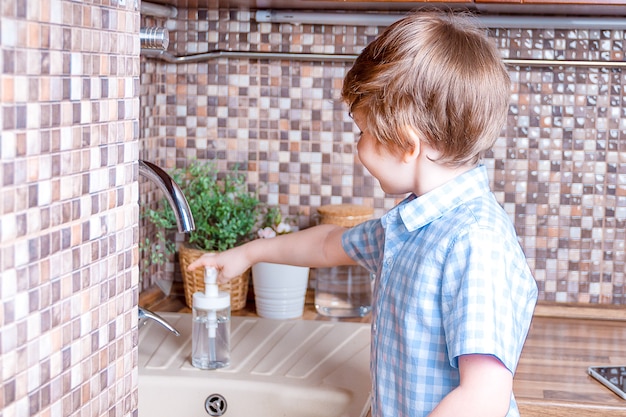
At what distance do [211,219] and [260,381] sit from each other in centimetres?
50

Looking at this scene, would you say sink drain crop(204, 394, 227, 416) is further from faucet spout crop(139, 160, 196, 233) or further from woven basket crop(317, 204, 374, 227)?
woven basket crop(317, 204, 374, 227)

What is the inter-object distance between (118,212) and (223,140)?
1043 millimetres

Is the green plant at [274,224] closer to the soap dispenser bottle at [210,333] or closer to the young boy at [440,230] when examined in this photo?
the soap dispenser bottle at [210,333]

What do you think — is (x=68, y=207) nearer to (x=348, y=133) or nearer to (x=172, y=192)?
(x=172, y=192)

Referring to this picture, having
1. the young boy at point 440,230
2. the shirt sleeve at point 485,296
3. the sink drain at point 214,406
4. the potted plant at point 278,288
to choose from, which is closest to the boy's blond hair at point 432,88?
the young boy at point 440,230

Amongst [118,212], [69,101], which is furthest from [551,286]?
[69,101]

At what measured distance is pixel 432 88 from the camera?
1102 millimetres

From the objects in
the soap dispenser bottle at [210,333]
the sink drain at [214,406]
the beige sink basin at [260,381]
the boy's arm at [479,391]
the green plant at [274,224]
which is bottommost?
the sink drain at [214,406]

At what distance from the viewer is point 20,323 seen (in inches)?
28.5

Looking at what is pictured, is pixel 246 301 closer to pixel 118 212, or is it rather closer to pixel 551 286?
pixel 551 286

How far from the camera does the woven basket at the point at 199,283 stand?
5.97ft

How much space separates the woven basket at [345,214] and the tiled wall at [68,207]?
0.88m

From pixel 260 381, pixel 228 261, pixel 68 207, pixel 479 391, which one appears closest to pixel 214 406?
pixel 260 381

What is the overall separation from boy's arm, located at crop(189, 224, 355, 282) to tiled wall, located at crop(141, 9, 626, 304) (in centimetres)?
46
